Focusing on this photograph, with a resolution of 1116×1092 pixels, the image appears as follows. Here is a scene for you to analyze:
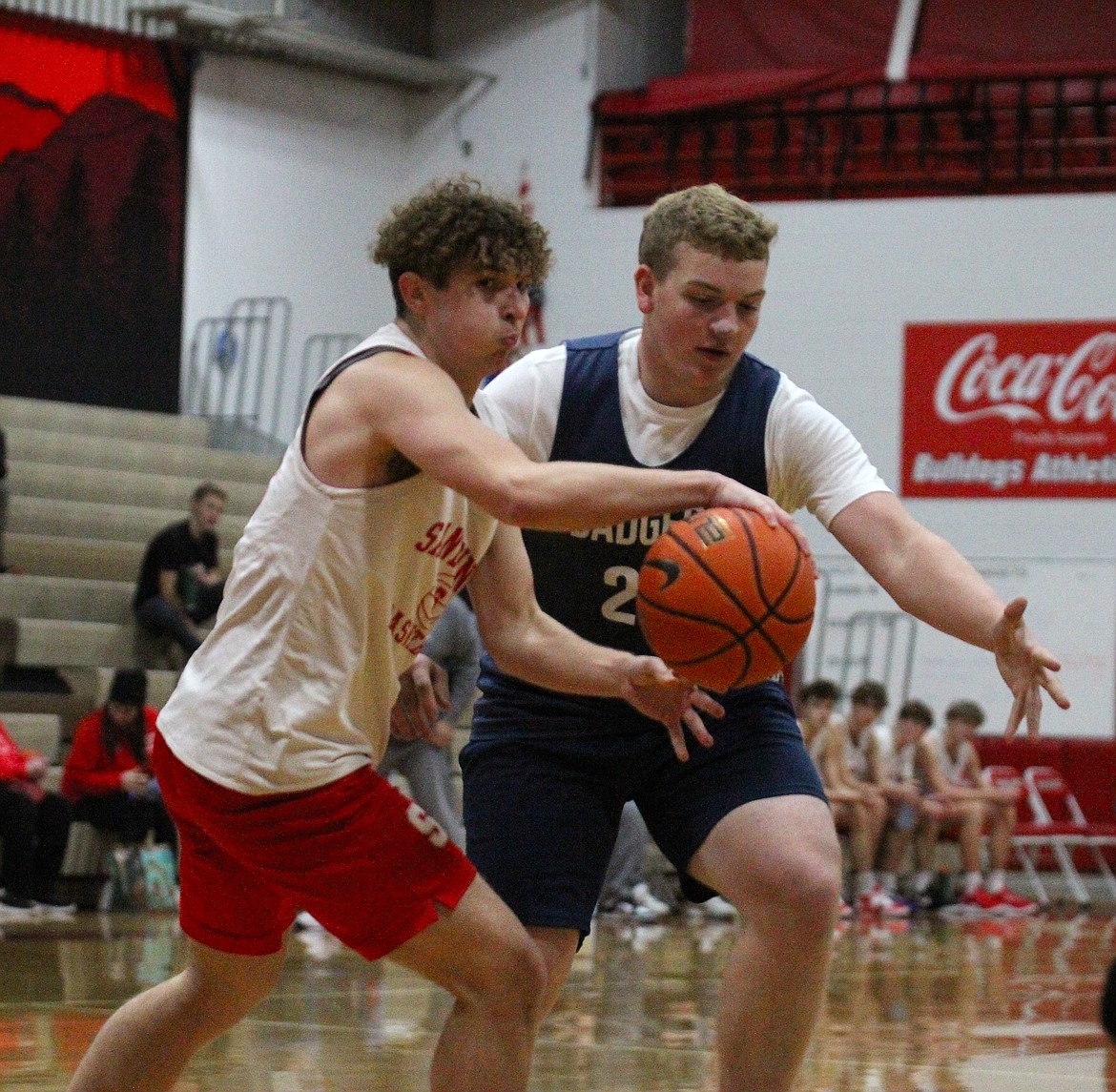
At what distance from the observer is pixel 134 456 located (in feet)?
49.5

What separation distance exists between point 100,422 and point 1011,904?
25.3ft

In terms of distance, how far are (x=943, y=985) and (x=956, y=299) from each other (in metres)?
9.48

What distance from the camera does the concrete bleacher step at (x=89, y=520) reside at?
13570mm

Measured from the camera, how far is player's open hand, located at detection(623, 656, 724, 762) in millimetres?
3359

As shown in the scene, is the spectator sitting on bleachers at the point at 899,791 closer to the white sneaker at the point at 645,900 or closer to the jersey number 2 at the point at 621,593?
the white sneaker at the point at 645,900

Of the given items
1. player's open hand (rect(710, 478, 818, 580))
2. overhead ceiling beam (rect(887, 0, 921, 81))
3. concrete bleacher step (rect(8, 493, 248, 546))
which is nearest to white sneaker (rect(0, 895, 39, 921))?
concrete bleacher step (rect(8, 493, 248, 546))

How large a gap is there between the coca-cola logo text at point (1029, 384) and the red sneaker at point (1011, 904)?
15.5 feet

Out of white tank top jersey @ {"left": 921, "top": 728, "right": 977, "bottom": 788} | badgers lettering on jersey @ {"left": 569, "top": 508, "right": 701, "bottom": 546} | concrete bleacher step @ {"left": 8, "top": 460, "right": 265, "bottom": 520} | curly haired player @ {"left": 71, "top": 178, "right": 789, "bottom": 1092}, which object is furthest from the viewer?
concrete bleacher step @ {"left": 8, "top": 460, "right": 265, "bottom": 520}

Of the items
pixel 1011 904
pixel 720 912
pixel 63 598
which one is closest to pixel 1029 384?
pixel 1011 904

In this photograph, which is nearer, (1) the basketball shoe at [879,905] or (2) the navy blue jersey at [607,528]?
(2) the navy blue jersey at [607,528]

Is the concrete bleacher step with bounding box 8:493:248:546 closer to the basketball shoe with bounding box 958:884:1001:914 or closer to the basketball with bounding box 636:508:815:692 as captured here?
the basketball shoe with bounding box 958:884:1001:914

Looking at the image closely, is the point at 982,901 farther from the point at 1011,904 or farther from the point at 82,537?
the point at 82,537

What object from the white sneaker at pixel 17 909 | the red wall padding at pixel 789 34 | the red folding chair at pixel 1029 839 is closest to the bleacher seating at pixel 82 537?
the white sneaker at pixel 17 909

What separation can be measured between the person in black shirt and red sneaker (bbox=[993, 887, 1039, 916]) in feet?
17.5
